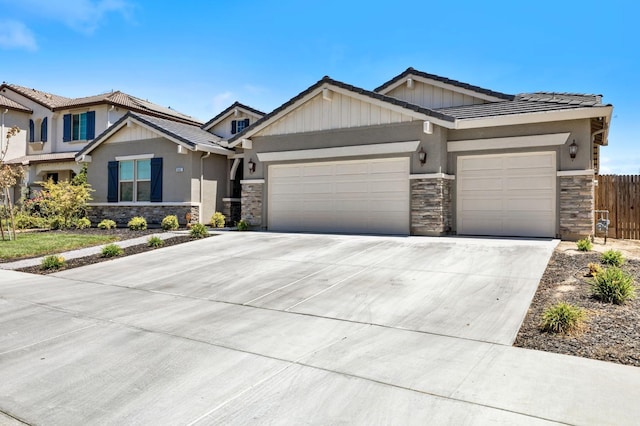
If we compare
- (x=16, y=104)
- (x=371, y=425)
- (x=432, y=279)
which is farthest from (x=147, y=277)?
(x=16, y=104)

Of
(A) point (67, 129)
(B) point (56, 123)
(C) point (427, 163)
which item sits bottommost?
(C) point (427, 163)

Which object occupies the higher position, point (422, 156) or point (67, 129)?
point (67, 129)

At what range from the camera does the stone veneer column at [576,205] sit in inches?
439

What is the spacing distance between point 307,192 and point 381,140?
308cm

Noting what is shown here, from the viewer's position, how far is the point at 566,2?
10664 mm

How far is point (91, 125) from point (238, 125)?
8772mm

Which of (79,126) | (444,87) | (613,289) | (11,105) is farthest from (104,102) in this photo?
(613,289)

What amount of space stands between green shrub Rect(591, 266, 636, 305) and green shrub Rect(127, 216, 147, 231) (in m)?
15.4

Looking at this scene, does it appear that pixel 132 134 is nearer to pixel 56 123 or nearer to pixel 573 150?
pixel 56 123

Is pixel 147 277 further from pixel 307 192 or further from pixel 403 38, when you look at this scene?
pixel 403 38

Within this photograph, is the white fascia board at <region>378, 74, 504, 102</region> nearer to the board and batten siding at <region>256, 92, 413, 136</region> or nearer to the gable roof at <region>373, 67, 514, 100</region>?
the gable roof at <region>373, 67, 514, 100</region>

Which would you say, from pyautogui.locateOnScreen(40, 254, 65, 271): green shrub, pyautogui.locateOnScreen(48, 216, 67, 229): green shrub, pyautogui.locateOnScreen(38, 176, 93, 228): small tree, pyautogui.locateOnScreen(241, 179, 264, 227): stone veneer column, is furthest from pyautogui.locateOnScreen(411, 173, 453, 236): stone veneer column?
pyautogui.locateOnScreen(48, 216, 67, 229): green shrub

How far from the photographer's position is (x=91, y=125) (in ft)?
77.9

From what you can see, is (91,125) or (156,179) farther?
(91,125)
